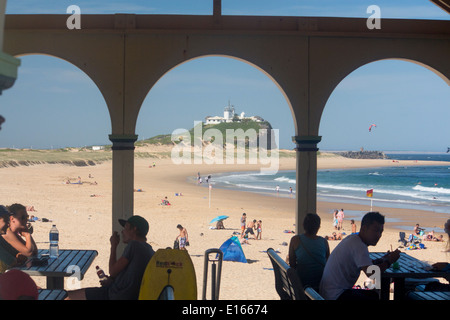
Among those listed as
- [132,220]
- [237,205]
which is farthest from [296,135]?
[237,205]

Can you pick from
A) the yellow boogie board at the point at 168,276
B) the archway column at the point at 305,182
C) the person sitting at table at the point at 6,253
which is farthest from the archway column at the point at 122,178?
the yellow boogie board at the point at 168,276

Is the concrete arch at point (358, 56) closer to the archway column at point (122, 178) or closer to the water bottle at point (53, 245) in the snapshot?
the archway column at point (122, 178)

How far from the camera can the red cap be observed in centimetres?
265

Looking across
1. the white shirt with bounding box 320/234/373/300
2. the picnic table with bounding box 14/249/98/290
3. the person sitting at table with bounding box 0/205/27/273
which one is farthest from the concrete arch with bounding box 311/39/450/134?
the person sitting at table with bounding box 0/205/27/273

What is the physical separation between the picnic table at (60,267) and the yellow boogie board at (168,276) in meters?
1.30

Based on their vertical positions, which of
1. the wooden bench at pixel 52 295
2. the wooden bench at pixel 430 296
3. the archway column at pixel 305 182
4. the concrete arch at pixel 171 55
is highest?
the concrete arch at pixel 171 55

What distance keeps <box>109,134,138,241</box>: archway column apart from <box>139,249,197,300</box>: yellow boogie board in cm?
322

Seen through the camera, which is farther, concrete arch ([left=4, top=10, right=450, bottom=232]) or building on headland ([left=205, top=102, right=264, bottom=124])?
building on headland ([left=205, top=102, right=264, bottom=124])

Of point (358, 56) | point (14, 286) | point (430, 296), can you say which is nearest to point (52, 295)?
point (14, 286)

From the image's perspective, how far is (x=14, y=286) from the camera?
8.77 feet

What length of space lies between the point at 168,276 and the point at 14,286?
859 mm

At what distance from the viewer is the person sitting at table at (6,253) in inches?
165

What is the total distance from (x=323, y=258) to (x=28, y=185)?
25.7 metres

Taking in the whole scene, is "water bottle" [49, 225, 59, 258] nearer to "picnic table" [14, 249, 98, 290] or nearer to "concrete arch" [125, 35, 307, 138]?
"picnic table" [14, 249, 98, 290]
